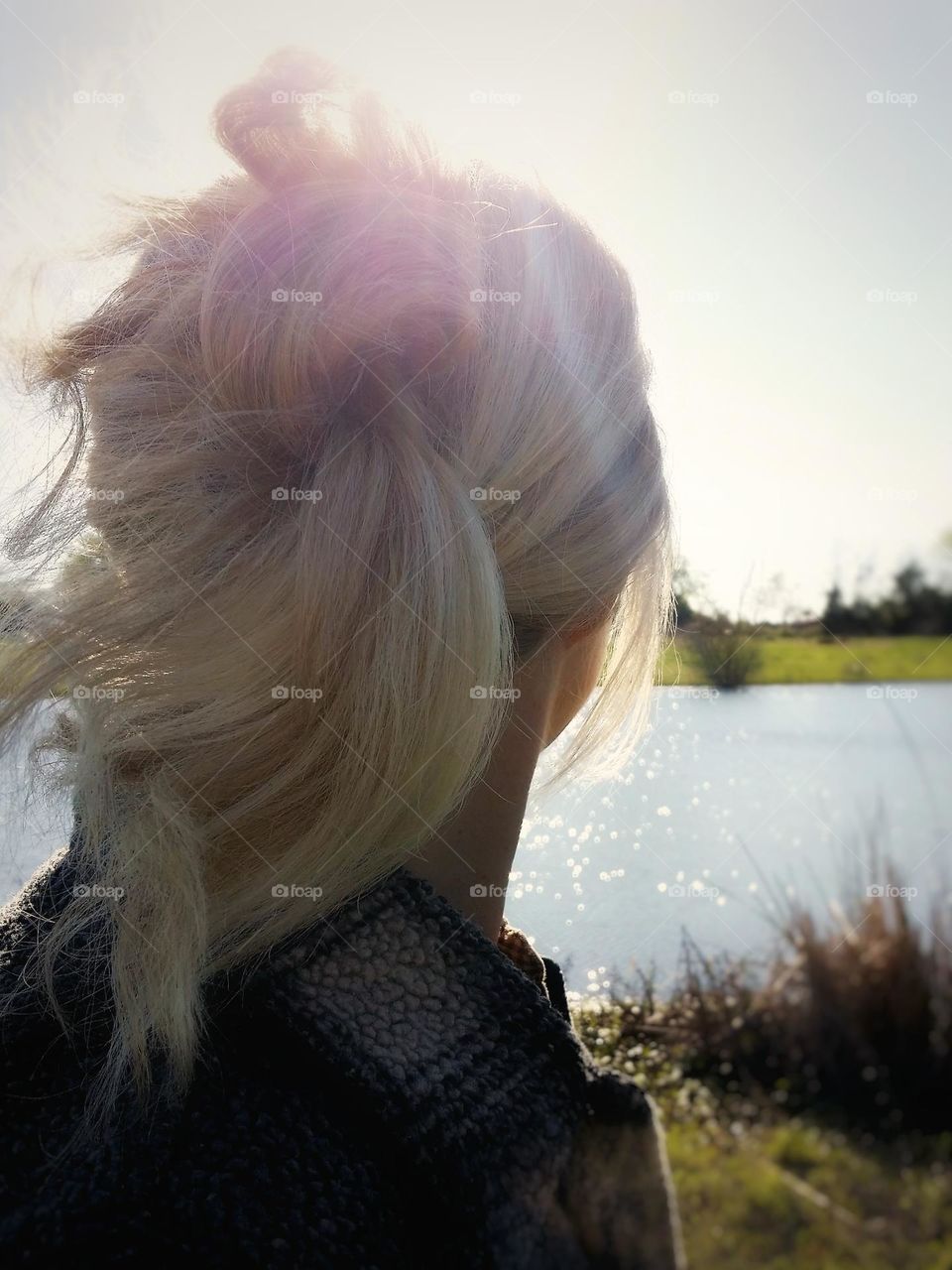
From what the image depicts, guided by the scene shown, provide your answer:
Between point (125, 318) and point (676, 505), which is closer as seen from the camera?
point (125, 318)

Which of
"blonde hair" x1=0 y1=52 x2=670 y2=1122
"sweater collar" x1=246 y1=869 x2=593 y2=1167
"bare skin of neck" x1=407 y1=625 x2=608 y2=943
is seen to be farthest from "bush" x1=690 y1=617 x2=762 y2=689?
"sweater collar" x1=246 y1=869 x2=593 y2=1167

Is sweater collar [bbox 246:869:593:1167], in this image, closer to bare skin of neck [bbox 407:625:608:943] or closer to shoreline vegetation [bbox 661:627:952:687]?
bare skin of neck [bbox 407:625:608:943]

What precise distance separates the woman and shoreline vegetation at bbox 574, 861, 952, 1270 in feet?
0.22

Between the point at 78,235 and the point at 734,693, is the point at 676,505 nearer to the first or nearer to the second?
the point at 734,693

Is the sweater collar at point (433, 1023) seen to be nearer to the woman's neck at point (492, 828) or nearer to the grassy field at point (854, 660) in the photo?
the woman's neck at point (492, 828)

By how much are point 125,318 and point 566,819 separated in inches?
39.9

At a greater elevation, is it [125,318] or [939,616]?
[125,318]

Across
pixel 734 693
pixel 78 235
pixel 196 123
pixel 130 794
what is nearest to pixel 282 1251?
pixel 130 794

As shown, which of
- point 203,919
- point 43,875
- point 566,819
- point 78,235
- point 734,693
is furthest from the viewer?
point 566,819

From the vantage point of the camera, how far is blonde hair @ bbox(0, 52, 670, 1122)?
3.20ft

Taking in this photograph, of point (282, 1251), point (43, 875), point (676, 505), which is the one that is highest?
point (676, 505)

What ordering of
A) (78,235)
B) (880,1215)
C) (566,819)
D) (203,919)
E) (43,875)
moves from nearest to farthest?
(880,1215)
(203,919)
(43,875)
(78,235)
(566,819)

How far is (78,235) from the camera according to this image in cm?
122

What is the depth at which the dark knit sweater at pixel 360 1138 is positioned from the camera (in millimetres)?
811
